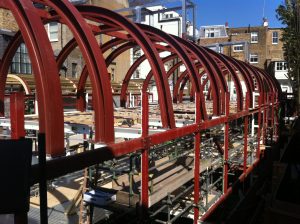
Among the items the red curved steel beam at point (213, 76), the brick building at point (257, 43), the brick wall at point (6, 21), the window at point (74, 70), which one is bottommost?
the red curved steel beam at point (213, 76)

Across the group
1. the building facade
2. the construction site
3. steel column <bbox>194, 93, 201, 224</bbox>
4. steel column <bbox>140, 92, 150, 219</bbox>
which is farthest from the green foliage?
steel column <bbox>140, 92, 150, 219</bbox>

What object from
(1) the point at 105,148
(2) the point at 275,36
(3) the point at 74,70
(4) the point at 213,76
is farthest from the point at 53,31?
(2) the point at 275,36

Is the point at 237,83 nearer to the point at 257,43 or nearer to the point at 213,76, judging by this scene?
the point at 213,76

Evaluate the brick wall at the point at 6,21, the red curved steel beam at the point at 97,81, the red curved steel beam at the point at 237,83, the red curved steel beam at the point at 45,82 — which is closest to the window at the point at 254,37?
the brick wall at the point at 6,21

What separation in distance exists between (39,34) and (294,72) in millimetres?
30245

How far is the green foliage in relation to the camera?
97.8 feet

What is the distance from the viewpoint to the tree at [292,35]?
97.8ft

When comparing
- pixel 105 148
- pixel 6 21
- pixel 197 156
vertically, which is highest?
pixel 6 21

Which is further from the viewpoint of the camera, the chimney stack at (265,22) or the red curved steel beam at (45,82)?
the chimney stack at (265,22)

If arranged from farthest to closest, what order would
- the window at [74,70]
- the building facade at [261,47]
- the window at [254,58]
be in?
the window at [254,58]
the building facade at [261,47]
the window at [74,70]

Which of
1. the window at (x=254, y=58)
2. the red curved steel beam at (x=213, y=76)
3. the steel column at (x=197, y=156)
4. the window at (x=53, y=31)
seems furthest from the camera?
the window at (x=254, y=58)

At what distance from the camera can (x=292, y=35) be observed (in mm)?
30719

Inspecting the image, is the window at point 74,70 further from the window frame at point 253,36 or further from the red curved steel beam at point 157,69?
the window frame at point 253,36

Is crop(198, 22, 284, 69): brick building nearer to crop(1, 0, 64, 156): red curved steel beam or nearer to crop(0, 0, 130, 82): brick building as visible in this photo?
crop(0, 0, 130, 82): brick building
